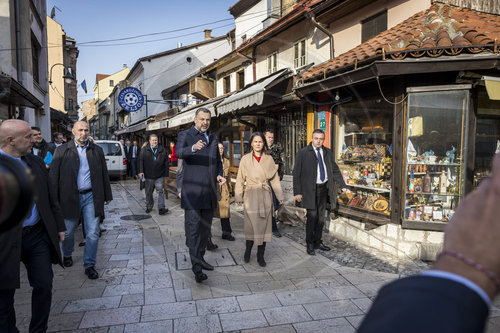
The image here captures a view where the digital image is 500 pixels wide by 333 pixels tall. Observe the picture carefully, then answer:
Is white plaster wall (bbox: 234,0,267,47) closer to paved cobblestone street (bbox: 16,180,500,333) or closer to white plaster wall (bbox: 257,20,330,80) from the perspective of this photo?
white plaster wall (bbox: 257,20,330,80)

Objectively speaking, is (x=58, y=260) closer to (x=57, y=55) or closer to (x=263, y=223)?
(x=263, y=223)

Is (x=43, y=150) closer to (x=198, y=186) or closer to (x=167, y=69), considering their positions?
(x=198, y=186)

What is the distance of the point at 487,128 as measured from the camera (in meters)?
5.51

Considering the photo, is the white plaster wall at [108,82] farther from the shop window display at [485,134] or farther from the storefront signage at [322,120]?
the shop window display at [485,134]

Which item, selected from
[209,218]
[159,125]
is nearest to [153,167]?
[209,218]

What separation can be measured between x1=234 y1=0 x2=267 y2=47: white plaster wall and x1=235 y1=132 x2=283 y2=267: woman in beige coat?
906cm

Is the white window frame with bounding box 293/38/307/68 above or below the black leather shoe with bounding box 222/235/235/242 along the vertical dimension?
above

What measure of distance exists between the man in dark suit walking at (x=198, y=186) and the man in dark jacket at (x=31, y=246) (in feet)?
5.22

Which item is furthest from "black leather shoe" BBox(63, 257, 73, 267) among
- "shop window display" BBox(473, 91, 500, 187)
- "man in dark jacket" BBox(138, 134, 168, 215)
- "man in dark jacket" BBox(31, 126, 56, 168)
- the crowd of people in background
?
"shop window display" BBox(473, 91, 500, 187)

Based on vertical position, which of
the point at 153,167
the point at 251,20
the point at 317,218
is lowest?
the point at 317,218

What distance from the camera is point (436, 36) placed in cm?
493

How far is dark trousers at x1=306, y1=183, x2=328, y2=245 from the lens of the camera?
18.1ft

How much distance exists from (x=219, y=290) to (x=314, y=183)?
2.41 meters

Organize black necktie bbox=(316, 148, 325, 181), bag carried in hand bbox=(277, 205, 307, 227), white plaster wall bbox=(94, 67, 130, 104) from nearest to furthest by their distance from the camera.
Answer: black necktie bbox=(316, 148, 325, 181) → bag carried in hand bbox=(277, 205, 307, 227) → white plaster wall bbox=(94, 67, 130, 104)
